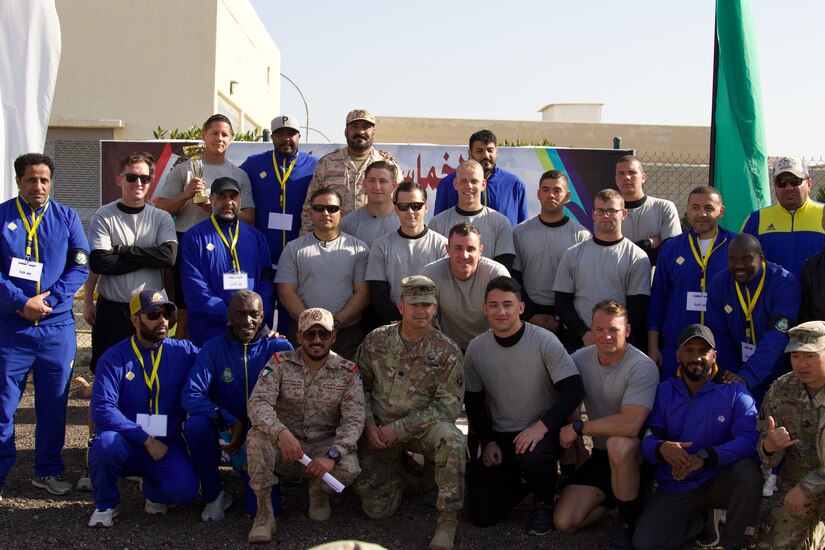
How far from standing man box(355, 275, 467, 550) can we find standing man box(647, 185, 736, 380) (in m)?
1.63

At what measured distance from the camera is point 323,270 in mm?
6742

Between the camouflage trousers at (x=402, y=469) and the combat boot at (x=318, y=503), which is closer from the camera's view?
the camouflage trousers at (x=402, y=469)

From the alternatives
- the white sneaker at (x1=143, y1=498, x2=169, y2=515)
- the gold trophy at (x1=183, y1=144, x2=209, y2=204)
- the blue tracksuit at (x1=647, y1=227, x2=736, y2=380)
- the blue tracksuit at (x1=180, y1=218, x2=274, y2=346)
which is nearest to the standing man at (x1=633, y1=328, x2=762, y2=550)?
the blue tracksuit at (x1=647, y1=227, x2=736, y2=380)

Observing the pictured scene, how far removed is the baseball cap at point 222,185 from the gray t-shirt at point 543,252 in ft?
7.56

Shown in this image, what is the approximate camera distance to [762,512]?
235 inches

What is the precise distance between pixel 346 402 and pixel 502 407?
108 centimetres

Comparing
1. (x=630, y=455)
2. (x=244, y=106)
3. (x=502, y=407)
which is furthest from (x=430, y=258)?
(x=244, y=106)

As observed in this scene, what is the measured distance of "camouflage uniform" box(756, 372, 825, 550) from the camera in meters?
4.88

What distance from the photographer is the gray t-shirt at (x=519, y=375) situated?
5.86 m

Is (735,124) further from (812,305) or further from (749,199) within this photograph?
(812,305)

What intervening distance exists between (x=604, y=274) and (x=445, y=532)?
2.30 m

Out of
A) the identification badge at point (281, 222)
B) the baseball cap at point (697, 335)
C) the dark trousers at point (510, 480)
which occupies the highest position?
the identification badge at point (281, 222)

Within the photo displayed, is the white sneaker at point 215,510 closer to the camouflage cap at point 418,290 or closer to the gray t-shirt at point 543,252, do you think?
the camouflage cap at point 418,290

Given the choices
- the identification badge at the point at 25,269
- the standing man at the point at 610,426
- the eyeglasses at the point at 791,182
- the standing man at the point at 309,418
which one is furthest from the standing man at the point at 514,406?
the identification badge at the point at 25,269
